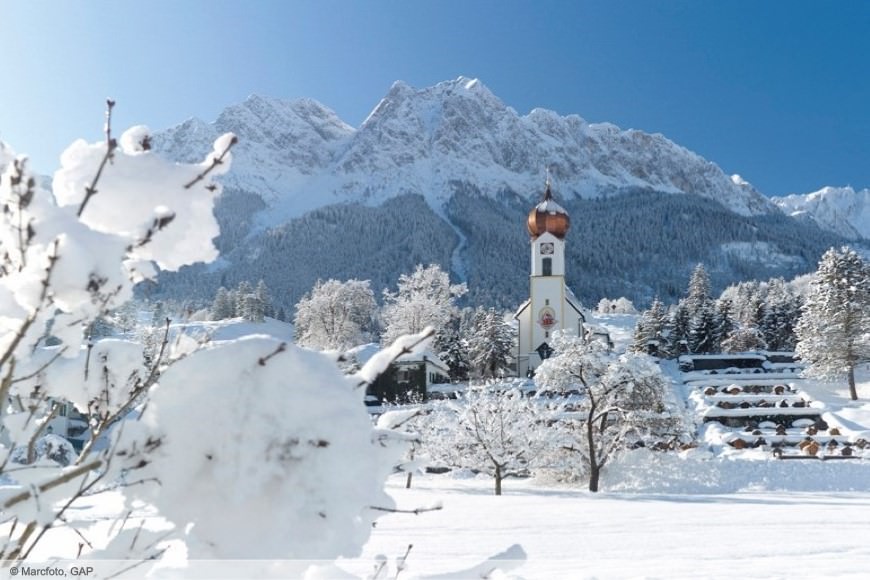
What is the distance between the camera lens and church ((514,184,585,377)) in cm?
4619

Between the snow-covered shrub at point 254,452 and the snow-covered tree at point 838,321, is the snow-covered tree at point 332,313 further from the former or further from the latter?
the snow-covered shrub at point 254,452

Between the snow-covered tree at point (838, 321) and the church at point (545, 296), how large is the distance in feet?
49.4

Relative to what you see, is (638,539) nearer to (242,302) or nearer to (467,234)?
(242,302)

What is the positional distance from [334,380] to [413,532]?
827 centimetres

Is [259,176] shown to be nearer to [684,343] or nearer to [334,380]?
[684,343]

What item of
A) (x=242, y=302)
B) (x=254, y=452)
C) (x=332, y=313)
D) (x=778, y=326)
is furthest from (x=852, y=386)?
(x=242, y=302)

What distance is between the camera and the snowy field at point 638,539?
6.55m

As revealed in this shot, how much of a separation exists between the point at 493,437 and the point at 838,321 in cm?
2364

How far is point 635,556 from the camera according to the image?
7.47 m

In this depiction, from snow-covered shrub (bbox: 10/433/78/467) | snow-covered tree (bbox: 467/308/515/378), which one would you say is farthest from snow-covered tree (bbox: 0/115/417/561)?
snow-covered tree (bbox: 467/308/515/378)

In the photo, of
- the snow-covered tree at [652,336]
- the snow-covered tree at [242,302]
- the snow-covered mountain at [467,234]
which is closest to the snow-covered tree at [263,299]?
the snow-covered tree at [242,302]

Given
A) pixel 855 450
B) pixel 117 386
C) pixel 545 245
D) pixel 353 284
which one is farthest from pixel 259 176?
pixel 117 386

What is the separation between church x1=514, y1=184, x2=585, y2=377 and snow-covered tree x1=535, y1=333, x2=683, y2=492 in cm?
2278

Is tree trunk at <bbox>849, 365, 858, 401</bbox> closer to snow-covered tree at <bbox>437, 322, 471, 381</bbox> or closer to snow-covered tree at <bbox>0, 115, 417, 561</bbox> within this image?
snow-covered tree at <bbox>437, 322, 471, 381</bbox>
